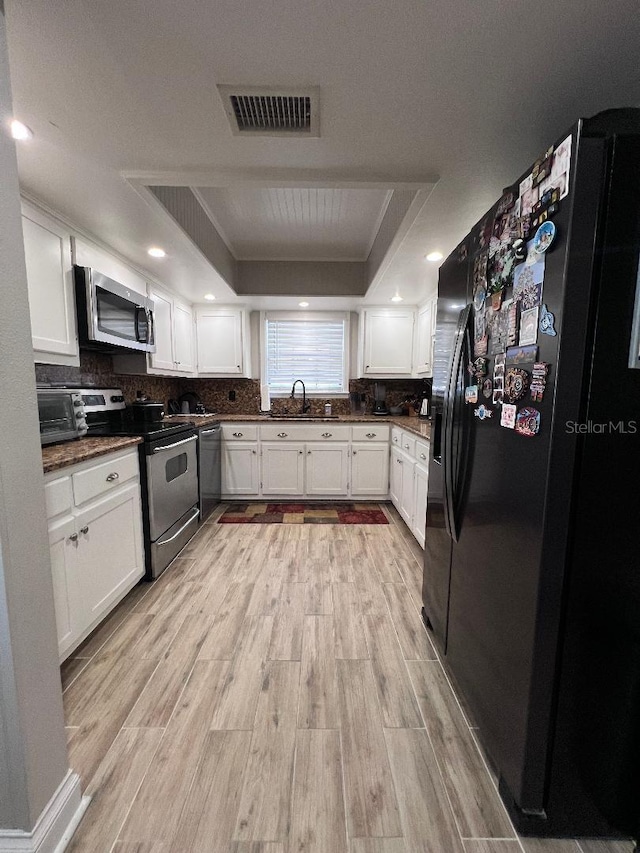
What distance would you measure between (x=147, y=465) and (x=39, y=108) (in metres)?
1.65

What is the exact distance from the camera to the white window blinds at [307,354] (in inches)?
161

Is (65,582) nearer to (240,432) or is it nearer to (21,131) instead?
(21,131)

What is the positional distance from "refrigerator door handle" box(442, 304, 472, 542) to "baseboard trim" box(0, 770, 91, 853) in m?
1.45

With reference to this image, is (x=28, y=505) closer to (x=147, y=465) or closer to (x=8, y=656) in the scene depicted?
(x=8, y=656)

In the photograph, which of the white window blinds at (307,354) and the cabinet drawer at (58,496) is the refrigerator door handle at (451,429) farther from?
the white window blinds at (307,354)

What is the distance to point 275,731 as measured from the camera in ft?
4.02

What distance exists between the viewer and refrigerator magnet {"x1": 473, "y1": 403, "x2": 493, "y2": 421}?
1120mm

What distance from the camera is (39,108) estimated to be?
1188 millimetres

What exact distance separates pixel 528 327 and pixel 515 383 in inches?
6.1

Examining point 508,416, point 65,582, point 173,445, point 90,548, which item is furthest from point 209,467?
point 508,416

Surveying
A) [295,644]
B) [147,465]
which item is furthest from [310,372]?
[295,644]

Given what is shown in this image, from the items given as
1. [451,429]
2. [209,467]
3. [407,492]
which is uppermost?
[451,429]

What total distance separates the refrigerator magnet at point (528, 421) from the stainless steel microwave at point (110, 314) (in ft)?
7.45

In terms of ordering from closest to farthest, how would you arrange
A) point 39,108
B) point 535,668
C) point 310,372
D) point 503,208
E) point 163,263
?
point 535,668 → point 503,208 → point 39,108 → point 163,263 → point 310,372
